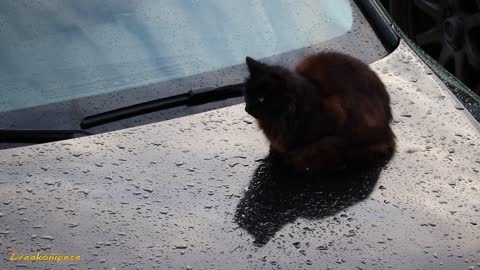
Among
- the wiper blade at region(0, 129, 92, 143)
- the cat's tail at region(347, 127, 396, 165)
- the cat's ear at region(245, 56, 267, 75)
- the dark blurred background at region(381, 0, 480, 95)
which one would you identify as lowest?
the dark blurred background at region(381, 0, 480, 95)

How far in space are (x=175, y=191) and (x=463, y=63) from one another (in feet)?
8.51

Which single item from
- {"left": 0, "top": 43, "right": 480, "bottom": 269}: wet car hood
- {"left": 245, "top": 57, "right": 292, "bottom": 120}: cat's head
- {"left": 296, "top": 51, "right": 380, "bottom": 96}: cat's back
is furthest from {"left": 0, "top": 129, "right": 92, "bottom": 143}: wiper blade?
{"left": 296, "top": 51, "right": 380, "bottom": 96}: cat's back

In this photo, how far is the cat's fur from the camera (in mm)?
2115

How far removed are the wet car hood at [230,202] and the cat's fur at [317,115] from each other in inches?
2.7

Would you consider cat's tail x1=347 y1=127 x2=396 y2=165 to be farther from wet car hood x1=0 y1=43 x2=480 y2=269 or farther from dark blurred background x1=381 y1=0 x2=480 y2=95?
dark blurred background x1=381 y1=0 x2=480 y2=95

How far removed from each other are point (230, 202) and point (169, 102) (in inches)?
20.6

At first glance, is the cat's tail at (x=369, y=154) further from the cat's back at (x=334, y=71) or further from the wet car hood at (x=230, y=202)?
the cat's back at (x=334, y=71)

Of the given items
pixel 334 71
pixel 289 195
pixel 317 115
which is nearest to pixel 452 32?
pixel 334 71

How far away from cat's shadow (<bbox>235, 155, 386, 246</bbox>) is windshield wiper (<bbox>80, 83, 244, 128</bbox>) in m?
0.32

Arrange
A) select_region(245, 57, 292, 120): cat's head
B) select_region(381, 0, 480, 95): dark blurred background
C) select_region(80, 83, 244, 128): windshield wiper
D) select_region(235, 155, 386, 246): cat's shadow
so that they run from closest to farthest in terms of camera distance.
Result: 1. select_region(235, 155, 386, 246): cat's shadow
2. select_region(245, 57, 292, 120): cat's head
3. select_region(80, 83, 244, 128): windshield wiper
4. select_region(381, 0, 480, 95): dark blurred background

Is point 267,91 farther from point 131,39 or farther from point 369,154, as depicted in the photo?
point 131,39

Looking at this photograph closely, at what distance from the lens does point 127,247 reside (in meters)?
1.76

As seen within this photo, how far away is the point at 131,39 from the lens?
2506mm

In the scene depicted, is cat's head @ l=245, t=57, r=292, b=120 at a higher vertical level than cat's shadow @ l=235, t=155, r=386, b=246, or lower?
higher
